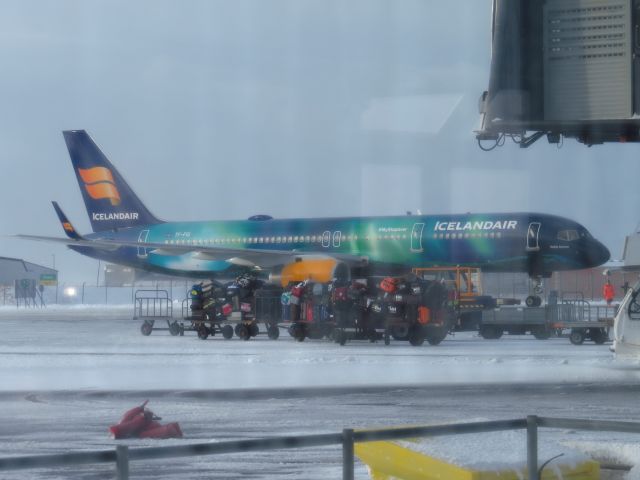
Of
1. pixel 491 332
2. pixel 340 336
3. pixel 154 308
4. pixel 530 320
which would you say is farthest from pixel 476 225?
pixel 340 336

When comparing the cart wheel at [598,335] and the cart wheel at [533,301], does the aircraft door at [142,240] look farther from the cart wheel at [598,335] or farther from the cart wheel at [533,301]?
the cart wheel at [598,335]

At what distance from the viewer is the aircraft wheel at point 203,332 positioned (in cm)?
3272

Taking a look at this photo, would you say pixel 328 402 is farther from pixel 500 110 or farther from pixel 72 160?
pixel 72 160

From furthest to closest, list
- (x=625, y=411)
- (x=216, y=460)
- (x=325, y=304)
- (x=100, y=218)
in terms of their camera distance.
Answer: (x=100, y=218)
(x=325, y=304)
(x=625, y=411)
(x=216, y=460)

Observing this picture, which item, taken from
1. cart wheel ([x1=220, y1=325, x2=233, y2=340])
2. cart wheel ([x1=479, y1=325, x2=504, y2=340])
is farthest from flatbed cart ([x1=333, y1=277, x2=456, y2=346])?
cart wheel ([x1=220, y1=325, x2=233, y2=340])

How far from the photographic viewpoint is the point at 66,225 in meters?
52.8

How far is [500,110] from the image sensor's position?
11234mm

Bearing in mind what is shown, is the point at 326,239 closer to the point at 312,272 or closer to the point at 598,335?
the point at 312,272

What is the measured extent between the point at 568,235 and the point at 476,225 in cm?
333

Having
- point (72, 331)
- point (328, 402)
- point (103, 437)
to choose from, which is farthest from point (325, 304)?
point (103, 437)

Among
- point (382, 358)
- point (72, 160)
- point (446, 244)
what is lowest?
point (382, 358)

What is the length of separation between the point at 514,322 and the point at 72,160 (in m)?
30.1

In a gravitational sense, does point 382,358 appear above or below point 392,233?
below

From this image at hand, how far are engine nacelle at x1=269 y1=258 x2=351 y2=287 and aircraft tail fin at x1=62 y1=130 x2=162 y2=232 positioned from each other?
18179 mm
